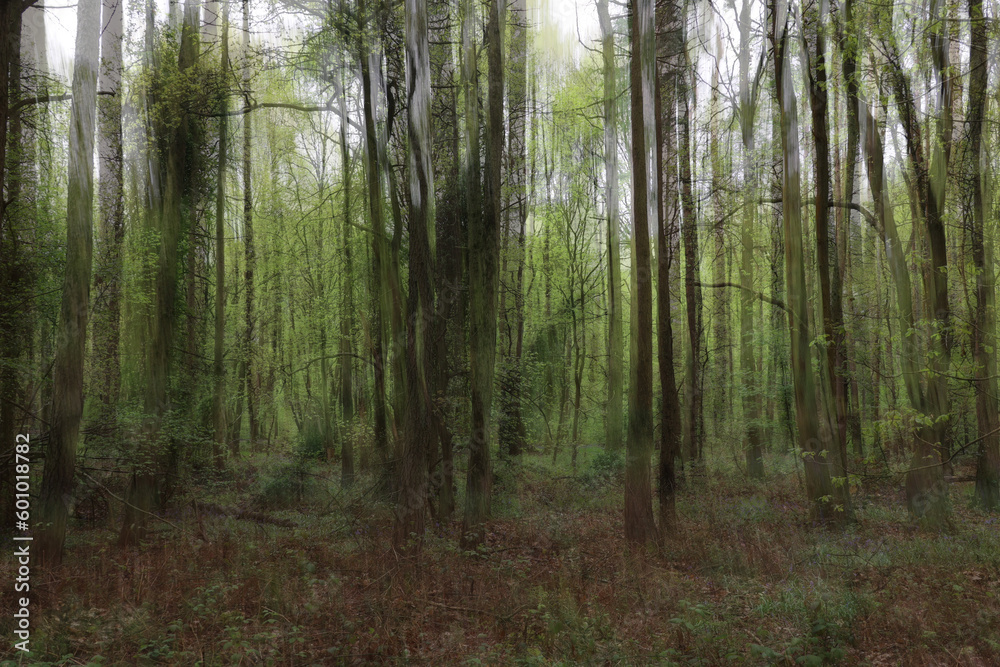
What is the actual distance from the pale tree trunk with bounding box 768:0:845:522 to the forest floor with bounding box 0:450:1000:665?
0.92 meters

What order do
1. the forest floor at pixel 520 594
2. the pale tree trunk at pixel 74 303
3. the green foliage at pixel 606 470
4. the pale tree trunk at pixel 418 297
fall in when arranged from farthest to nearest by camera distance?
1. the green foliage at pixel 606 470
2. the pale tree trunk at pixel 418 297
3. the pale tree trunk at pixel 74 303
4. the forest floor at pixel 520 594

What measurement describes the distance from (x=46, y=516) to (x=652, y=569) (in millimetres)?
7946

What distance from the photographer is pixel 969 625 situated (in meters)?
5.55

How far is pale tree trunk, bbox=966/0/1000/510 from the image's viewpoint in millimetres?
9789

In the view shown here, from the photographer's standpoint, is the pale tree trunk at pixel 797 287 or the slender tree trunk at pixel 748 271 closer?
the pale tree trunk at pixel 797 287

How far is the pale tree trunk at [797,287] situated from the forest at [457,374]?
66mm

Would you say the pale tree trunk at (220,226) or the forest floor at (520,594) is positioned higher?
the pale tree trunk at (220,226)

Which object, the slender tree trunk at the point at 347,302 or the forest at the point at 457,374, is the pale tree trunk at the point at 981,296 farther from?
the slender tree trunk at the point at 347,302

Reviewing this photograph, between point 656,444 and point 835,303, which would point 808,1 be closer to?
point 835,303

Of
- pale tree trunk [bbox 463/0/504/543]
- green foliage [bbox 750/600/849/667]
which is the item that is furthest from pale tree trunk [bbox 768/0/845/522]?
pale tree trunk [bbox 463/0/504/543]

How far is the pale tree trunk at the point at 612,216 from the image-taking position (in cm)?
1505

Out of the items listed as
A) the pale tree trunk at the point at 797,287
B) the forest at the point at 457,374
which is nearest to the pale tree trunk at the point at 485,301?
the forest at the point at 457,374

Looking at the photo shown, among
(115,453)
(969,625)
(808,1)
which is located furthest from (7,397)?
(808,1)

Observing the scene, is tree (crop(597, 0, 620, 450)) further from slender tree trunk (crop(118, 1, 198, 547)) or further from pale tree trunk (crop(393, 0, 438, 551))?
slender tree trunk (crop(118, 1, 198, 547))
